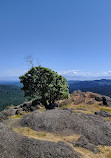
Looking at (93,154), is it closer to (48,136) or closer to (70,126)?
(48,136)

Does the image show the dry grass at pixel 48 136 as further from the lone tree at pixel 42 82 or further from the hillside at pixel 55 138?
the lone tree at pixel 42 82

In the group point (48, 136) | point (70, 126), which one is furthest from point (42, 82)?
point (48, 136)

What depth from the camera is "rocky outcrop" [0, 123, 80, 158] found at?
1588cm

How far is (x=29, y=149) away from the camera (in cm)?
1656

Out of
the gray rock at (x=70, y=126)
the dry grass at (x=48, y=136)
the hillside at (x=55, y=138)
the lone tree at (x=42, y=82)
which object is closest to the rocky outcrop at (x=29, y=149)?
the hillside at (x=55, y=138)

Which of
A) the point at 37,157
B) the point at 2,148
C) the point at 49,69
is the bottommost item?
the point at 37,157

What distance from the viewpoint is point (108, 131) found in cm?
2545

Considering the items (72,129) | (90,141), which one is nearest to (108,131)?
(90,141)

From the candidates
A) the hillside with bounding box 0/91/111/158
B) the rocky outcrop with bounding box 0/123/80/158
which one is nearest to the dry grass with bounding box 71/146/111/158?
the hillside with bounding box 0/91/111/158

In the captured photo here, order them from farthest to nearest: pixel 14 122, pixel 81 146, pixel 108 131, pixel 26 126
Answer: pixel 14 122 < pixel 26 126 < pixel 108 131 < pixel 81 146

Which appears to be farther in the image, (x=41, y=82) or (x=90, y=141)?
(x=41, y=82)

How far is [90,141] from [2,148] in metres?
15.9

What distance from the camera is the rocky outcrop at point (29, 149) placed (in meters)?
15.9

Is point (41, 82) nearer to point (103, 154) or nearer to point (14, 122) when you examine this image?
point (14, 122)
